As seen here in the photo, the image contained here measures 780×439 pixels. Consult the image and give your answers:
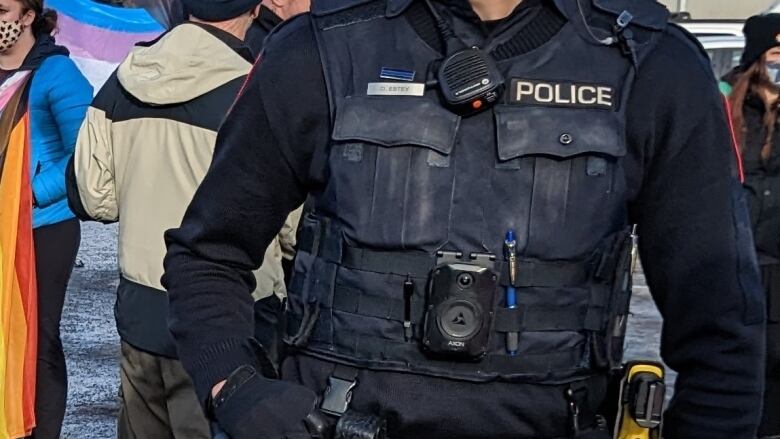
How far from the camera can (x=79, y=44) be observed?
9.43m

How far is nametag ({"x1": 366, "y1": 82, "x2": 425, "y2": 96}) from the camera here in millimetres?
2053

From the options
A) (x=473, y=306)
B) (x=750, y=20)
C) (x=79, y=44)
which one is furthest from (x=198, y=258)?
(x=79, y=44)

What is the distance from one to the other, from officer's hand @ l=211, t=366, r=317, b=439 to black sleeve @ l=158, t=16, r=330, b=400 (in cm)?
7

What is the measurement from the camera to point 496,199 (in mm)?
1988

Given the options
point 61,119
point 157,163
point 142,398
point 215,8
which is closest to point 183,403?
point 142,398

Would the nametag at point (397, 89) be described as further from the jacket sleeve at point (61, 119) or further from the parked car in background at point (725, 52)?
the parked car in background at point (725, 52)

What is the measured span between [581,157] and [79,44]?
798 centimetres

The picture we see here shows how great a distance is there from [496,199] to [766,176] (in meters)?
3.16

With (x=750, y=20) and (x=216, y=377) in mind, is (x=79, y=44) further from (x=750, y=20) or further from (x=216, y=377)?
(x=216, y=377)

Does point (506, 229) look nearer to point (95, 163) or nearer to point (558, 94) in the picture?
point (558, 94)

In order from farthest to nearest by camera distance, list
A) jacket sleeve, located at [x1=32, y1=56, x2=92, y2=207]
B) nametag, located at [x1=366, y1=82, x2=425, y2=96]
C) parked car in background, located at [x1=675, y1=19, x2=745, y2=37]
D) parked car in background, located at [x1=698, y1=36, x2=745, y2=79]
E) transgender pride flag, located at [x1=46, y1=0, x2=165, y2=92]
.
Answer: parked car in background, located at [x1=675, y1=19, x2=745, y2=37] < parked car in background, located at [x1=698, y1=36, x2=745, y2=79] < transgender pride flag, located at [x1=46, y1=0, x2=165, y2=92] < jacket sleeve, located at [x1=32, y1=56, x2=92, y2=207] < nametag, located at [x1=366, y1=82, x2=425, y2=96]

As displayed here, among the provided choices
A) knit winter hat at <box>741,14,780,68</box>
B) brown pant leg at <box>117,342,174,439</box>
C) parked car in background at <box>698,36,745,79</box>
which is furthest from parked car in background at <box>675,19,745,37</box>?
brown pant leg at <box>117,342,174,439</box>

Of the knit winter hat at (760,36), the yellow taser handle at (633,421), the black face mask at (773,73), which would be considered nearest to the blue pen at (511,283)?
the yellow taser handle at (633,421)

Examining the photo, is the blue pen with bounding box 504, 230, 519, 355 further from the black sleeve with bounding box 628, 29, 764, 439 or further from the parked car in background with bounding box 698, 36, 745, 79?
the parked car in background with bounding box 698, 36, 745, 79
